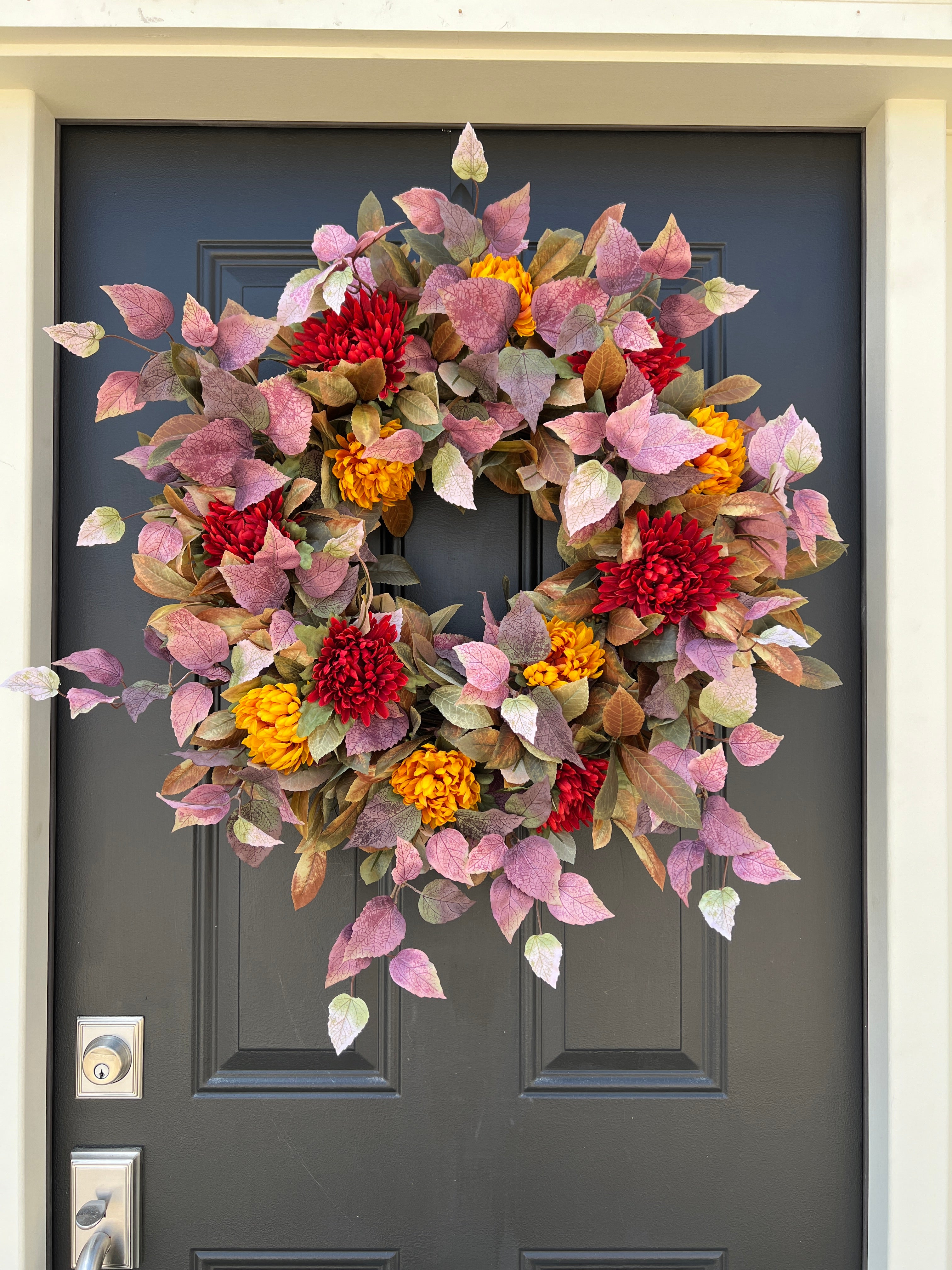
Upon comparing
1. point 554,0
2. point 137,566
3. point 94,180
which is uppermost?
point 554,0

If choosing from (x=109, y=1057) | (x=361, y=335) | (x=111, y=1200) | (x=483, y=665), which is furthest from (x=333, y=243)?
(x=111, y=1200)

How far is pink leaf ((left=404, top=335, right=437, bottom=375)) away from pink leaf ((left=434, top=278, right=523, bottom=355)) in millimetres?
50

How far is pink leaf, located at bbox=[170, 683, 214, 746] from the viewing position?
0.72 m

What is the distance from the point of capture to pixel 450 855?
713mm

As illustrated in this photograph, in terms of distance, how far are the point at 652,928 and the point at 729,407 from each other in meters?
0.60

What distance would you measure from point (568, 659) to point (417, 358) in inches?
12.7

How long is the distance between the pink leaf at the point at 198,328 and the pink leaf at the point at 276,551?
0.62 feet

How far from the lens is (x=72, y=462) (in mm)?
888

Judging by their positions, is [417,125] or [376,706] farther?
[417,125]

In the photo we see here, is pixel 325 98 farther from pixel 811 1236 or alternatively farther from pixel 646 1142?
pixel 811 1236

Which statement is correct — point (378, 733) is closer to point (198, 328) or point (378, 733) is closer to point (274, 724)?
point (274, 724)

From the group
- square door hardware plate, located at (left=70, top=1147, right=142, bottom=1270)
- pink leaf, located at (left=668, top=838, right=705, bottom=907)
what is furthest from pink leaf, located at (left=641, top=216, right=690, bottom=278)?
square door hardware plate, located at (left=70, top=1147, right=142, bottom=1270)

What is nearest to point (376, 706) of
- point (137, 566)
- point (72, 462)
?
point (137, 566)

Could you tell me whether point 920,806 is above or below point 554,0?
below
